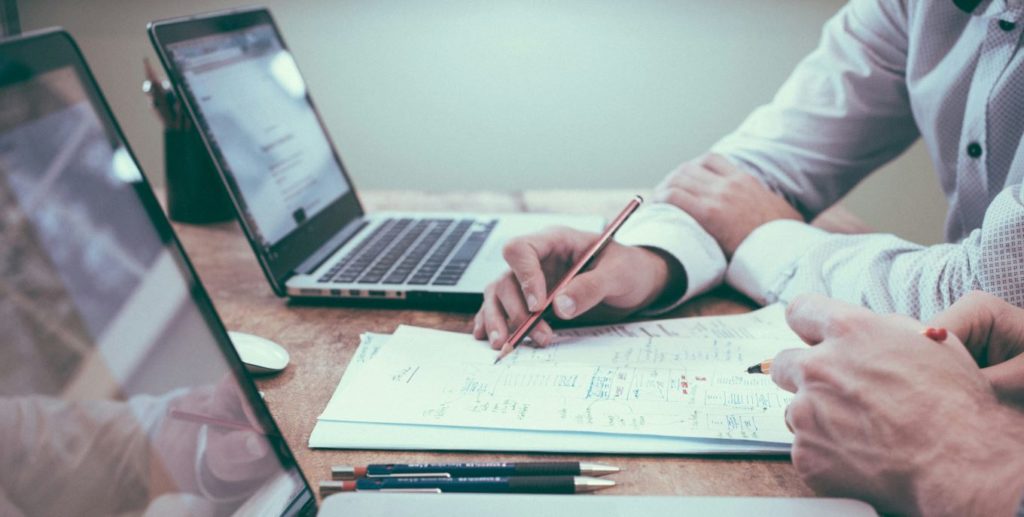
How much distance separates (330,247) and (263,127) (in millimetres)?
165

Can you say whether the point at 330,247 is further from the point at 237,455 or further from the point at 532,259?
the point at 237,455

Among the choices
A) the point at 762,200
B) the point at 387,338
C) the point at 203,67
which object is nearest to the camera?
the point at 387,338

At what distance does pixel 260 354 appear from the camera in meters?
0.71

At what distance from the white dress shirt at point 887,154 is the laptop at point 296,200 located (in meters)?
0.21

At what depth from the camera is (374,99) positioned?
2232 millimetres

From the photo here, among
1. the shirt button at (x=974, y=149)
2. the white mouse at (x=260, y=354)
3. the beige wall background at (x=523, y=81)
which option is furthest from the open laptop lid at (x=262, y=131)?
the beige wall background at (x=523, y=81)

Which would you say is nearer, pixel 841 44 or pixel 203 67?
pixel 203 67

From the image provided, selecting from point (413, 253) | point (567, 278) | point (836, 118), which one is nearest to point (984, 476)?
point (567, 278)

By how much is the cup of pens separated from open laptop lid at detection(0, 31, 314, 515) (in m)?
0.76

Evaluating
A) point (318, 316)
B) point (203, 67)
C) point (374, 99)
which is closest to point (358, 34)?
point (374, 99)

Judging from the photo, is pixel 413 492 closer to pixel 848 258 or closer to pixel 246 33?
pixel 848 258

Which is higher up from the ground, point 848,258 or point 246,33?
point 246,33

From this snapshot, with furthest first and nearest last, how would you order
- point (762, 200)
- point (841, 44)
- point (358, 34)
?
point (358, 34) → point (841, 44) → point (762, 200)

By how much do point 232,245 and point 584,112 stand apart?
1.32m
